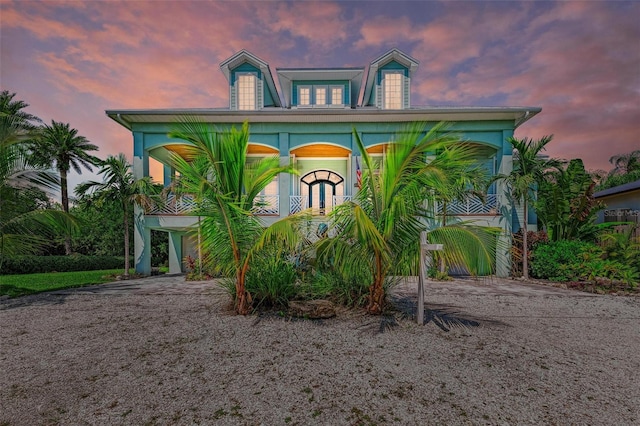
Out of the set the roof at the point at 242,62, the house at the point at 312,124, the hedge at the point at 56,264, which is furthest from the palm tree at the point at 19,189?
the hedge at the point at 56,264

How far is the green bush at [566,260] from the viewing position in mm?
9523

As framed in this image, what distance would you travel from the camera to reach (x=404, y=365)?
3.51 meters

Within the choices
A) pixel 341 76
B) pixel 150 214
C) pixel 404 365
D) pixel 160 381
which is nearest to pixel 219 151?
pixel 160 381

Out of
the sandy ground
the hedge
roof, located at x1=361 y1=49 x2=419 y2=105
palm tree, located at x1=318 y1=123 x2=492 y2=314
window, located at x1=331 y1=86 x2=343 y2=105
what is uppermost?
roof, located at x1=361 y1=49 x2=419 y2=105

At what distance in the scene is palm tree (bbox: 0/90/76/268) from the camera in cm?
609

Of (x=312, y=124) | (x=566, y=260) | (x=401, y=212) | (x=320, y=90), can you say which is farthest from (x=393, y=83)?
(x=401, y=212)

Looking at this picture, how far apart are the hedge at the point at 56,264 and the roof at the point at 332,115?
9.60m

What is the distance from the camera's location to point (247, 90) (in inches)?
554

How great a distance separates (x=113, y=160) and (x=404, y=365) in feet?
42.6

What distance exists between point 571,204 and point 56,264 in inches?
1046

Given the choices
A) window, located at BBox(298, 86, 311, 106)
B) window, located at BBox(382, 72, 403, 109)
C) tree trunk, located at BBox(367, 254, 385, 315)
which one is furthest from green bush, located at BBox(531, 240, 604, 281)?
window, located at BBox(298, 86, 311, 106)

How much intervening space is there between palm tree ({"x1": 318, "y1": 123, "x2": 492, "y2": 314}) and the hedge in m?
17.2

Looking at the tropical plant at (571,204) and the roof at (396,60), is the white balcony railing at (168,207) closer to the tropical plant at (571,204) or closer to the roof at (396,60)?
the roof at (396,60)

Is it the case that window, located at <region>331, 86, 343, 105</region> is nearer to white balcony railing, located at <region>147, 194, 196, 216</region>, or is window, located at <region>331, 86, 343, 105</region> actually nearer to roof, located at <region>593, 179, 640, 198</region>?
white balcony railing, located at <region>147, 194, 196, 216</region>
